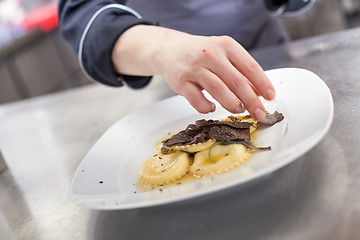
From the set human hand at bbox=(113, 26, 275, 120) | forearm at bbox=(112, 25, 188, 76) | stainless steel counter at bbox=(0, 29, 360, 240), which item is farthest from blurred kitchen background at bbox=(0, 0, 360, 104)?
human hand at bbox=(113, 26, 275, 120)

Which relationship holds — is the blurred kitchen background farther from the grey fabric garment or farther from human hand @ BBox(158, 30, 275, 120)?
human hand @ BBox(158, 30, 275, 120)

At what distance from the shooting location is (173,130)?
0.99 meters

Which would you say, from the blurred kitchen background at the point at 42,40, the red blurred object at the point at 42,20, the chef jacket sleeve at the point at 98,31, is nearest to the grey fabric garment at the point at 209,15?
the chef jacket sleeve at the point at 98,31

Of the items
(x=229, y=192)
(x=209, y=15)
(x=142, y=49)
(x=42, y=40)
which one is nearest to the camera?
(x=229, y=192)

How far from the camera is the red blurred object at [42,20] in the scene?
4336mm

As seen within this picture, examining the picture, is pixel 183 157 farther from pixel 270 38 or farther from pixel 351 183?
pixel 270 38

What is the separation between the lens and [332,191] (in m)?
0.62

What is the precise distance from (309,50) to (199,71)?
0.76 m

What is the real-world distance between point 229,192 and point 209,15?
1.05m

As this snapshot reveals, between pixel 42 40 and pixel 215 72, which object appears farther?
pixel 42 40

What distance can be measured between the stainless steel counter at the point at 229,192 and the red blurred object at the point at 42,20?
3242mm

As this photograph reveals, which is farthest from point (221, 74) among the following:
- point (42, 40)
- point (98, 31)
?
point (42, 40)

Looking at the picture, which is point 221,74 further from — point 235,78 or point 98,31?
point 98,31

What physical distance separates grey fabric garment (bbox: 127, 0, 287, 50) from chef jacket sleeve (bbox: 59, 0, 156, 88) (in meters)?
0.41
